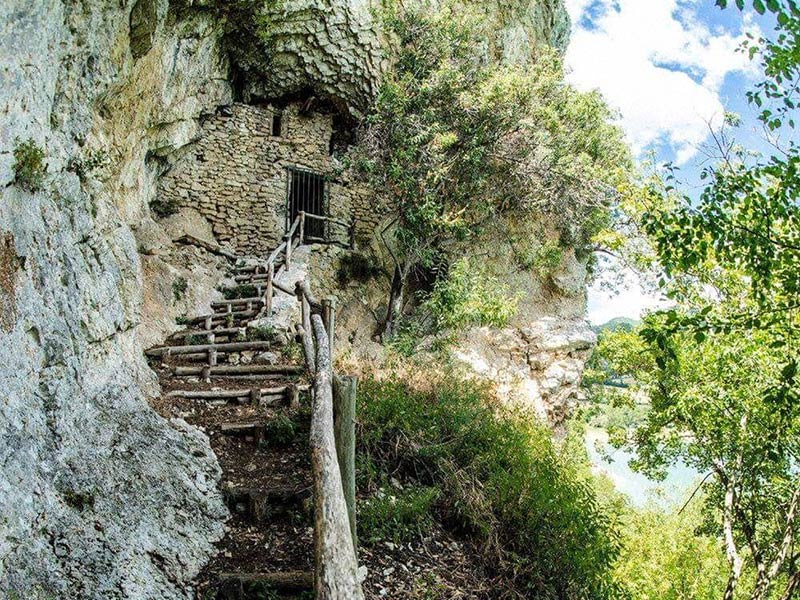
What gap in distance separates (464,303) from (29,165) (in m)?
9.29

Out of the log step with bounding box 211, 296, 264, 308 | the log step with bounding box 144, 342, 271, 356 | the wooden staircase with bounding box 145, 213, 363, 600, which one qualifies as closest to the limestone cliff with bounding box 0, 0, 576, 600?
the wooden staircase with bounding box 145, 213, 363, 600

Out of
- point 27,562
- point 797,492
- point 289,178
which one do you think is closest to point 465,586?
point 27,562

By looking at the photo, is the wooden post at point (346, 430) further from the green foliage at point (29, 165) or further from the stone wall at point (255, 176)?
the stone wall at point (255, 176)

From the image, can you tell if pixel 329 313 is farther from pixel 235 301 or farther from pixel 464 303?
pixel 464 303

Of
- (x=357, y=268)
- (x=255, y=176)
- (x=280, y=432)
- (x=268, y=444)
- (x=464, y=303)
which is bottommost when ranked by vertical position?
(x=268, y=444)

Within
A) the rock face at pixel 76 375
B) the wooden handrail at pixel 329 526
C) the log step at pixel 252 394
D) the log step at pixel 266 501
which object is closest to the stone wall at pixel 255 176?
the rock face at pixel 76 375

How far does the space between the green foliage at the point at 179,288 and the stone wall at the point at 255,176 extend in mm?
3642

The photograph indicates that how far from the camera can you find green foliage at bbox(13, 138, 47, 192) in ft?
12.3

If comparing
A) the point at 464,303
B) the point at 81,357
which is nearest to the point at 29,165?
the point at 81,357

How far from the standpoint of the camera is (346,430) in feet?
14.3

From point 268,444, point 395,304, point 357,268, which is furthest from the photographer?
point 357,268

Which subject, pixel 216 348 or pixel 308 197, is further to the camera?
pixel 308 197

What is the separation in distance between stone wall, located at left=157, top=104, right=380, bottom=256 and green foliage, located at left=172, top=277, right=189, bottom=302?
3.64 m

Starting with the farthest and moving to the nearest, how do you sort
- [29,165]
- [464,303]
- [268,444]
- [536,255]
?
[536,255] → [464,303] → [268,444] → [29,165]
